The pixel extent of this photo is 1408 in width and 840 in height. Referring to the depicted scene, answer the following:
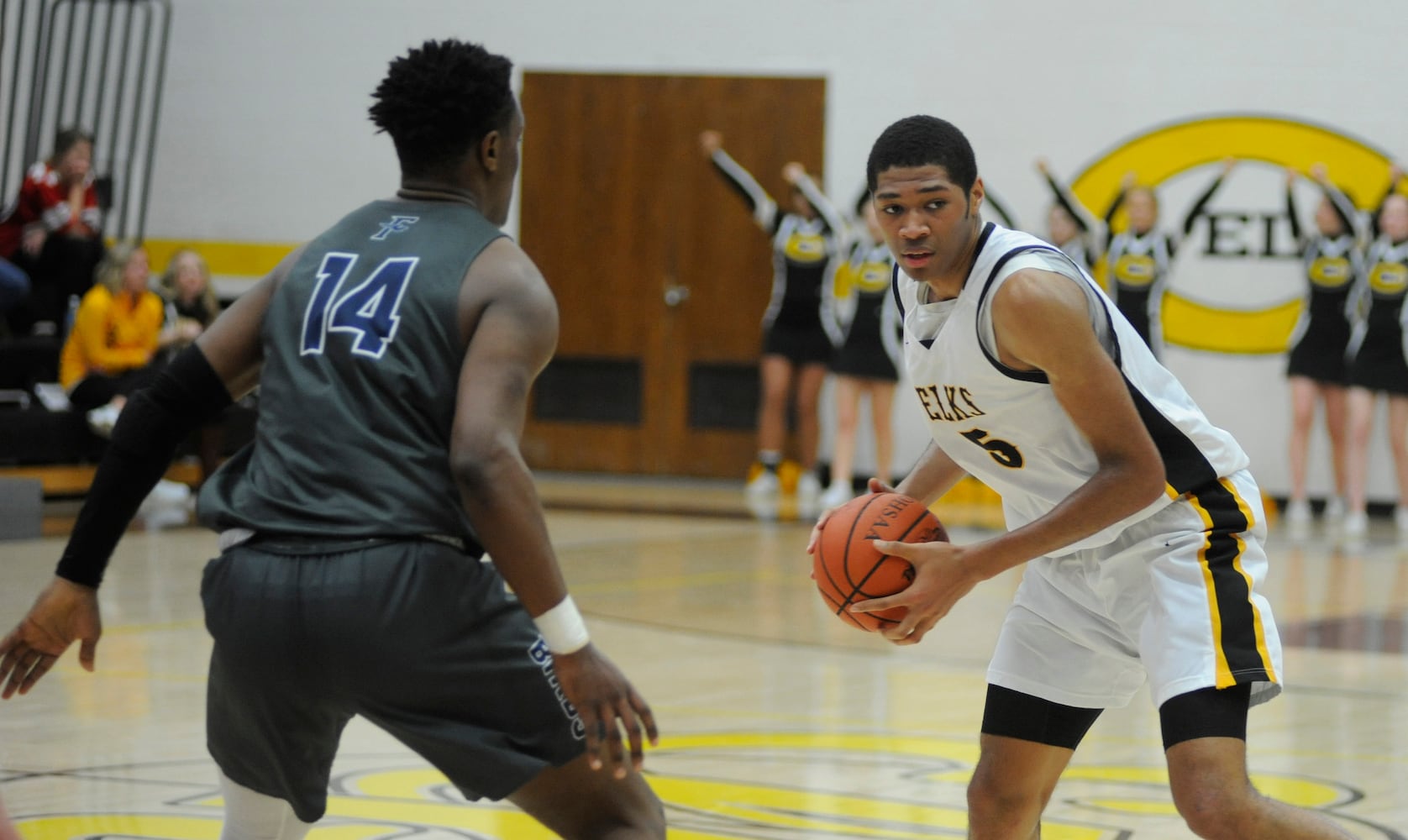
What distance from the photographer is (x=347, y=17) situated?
13.9 meters

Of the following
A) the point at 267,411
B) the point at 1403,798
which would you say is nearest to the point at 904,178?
the point at 267,411

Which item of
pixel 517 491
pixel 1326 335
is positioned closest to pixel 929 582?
pixel 517 491

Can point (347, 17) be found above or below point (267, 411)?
above

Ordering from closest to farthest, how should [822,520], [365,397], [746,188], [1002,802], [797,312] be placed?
[365,397] < [1002,802] < [822,520] < [797,312] < [746,188]

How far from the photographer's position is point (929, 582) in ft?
9.37

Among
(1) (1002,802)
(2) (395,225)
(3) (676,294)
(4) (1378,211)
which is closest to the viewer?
(2) (395,225)

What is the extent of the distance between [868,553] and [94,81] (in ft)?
40.3

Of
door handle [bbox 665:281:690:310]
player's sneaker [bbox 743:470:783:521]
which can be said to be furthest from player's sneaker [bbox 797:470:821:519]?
door handle [bbox 665:281:690:310]

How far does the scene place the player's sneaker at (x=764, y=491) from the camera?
12.0 metres

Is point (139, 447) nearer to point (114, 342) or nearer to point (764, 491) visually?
point (114, 342)

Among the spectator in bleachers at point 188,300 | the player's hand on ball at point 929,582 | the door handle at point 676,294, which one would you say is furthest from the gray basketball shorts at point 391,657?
the door handle at point 676,294

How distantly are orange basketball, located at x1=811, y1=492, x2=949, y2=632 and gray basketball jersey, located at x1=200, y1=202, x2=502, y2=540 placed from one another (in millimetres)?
867

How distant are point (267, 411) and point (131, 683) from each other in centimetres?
345

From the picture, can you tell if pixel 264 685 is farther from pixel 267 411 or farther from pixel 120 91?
pixel 120 91
